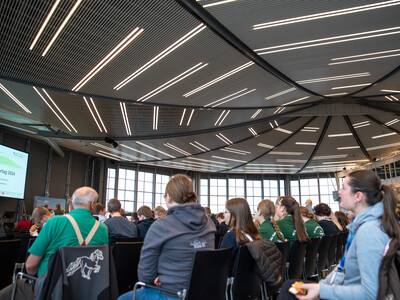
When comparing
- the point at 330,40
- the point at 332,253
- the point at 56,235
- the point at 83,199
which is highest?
the point at 330,40

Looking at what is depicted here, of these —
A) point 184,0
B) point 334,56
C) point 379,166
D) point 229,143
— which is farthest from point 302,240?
point 379,166

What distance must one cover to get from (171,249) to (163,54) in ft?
20.7

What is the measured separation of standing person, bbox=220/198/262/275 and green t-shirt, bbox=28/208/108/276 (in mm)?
1467

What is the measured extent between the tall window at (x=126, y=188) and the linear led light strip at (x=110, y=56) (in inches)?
653

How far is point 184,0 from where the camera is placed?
609 centimetres

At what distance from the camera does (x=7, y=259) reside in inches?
163

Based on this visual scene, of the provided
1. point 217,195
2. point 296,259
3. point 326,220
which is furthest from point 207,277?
point 217,195

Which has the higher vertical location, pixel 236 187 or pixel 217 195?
pixel 236 187

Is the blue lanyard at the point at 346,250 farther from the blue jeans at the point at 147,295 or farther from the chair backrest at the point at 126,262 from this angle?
the chair backrest at the point at 126,262

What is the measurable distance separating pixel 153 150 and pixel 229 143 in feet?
15.5

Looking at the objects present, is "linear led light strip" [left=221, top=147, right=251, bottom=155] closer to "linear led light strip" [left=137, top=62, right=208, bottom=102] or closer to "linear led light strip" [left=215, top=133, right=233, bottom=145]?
"linear led light strip" [left=215, top=133, right=233, bottom=145]

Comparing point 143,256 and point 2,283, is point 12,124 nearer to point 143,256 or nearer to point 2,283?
point 2,283

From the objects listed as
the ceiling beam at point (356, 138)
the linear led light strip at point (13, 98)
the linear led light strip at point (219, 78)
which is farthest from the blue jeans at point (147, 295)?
the ceiling beam at point (356, 138)

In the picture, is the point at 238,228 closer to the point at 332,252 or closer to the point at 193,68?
the point at 332,252
